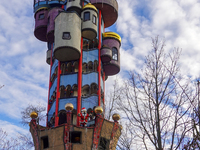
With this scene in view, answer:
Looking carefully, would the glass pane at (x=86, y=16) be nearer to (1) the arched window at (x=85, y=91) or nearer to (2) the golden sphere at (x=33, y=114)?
(1) the arched window at (x=85, y=91)

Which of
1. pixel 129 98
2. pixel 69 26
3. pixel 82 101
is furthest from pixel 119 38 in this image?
pixel 129 98

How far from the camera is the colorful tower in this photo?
15820 mm

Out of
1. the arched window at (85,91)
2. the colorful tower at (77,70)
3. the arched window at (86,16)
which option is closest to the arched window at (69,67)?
the colorful tower at (77,70)

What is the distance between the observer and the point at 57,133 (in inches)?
619

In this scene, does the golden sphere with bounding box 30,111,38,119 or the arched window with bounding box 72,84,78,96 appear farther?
the arched window with bounding box 72,84,78,96

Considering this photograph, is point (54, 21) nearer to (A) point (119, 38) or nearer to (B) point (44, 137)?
(A) point (119, 38)

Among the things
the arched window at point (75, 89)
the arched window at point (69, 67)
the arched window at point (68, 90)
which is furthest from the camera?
the arched window at point (69, 67)

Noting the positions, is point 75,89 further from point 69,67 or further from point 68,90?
point 69,67

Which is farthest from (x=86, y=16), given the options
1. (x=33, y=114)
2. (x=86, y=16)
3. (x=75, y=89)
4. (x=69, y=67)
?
(x=33, y=114)

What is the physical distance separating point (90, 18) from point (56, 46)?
10.6ft

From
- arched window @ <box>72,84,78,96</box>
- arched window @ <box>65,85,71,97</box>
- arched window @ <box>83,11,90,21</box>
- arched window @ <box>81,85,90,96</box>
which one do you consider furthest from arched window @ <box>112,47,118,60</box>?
arched window @ <box>65,85,71,97</box>

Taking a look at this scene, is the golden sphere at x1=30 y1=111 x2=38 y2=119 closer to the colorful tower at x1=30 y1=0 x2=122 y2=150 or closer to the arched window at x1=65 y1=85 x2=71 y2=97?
the colorful tower at x1=30 y1=0 x2=122 y2=150

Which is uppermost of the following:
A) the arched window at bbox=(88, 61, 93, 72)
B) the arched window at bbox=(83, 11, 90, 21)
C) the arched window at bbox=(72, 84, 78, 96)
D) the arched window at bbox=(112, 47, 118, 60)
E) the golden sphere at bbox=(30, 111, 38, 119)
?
the arched window at bbox=(83, 11, 90, 21)

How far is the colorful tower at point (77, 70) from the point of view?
15820 mm
